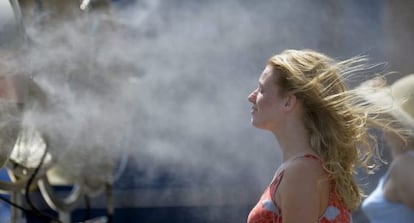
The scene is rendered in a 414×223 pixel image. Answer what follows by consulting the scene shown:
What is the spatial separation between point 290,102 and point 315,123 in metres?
0.08

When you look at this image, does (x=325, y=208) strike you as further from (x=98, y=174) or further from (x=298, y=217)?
(x=98, y=174)

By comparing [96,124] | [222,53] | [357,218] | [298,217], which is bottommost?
[357,218]

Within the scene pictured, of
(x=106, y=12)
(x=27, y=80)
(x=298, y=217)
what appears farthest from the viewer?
(x=106, y=12)

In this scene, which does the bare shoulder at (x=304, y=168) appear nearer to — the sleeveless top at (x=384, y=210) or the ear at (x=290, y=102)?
the ear at (x=290, y=102)

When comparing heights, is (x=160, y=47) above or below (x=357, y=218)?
above

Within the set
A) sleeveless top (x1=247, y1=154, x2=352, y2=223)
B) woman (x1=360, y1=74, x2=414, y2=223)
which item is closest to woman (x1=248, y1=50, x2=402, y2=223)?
sleeveless top (x1=247, y1=154, x2=352, y2=223)

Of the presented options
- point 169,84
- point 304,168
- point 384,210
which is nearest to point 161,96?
point 169,84

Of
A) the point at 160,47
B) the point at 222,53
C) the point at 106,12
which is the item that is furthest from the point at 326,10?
the point at 106,12

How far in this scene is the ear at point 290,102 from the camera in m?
1.96

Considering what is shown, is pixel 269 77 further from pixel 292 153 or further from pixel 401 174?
pixel 401 174

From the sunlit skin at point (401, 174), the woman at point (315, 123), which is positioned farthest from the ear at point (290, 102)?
the sunlit skin at point (401, 174)

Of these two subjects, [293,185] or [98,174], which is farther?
[98,174]

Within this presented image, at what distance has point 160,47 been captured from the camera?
4.07 m

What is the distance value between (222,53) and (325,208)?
256 cm
